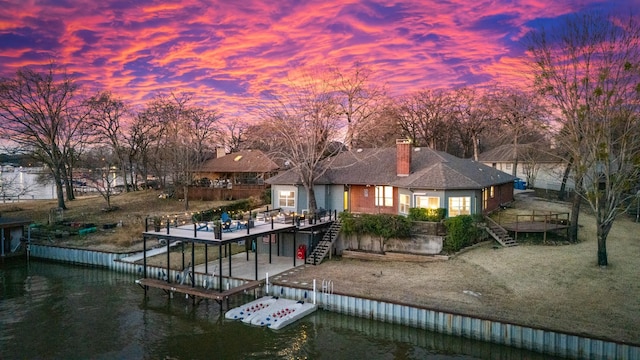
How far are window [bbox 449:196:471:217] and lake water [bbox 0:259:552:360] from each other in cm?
1373

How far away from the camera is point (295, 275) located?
1036 inches

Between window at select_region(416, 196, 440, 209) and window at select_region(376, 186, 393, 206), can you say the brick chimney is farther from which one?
window at select_region(416, 196, 440, 209)

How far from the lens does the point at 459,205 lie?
31656 millimetres

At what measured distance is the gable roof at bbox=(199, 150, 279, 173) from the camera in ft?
171

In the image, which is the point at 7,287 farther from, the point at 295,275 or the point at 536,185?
the point at 536,185

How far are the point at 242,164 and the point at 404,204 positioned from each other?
26656mm

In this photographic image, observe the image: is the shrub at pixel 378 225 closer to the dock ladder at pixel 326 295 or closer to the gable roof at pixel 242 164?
the dock ladder at pixel 326 295

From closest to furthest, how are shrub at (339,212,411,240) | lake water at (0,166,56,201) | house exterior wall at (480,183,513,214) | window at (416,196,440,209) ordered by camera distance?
shrub at (339,212,411,240), window at (416,196,440,209), house exterior wall at (480,183,513,214), lake water at (0,166,56,201)

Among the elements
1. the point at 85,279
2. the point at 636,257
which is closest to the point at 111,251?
the point at 85,279

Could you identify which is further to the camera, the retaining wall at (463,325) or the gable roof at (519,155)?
the gable roof at (519,155)

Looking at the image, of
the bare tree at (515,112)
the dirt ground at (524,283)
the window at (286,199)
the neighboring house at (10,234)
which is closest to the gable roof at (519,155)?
the bare tree at (515,112)

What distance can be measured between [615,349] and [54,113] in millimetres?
54631

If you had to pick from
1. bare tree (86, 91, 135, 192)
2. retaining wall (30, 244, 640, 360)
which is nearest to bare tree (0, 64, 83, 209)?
bare tree (86, 91, 135, 192)

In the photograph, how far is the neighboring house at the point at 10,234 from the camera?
1396 inches
